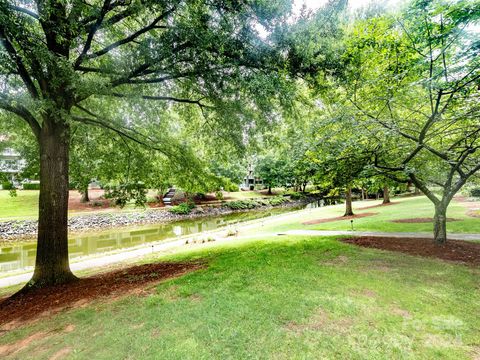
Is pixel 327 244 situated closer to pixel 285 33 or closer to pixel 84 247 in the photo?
pixel 285 33

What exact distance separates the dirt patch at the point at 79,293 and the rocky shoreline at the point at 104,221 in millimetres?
16761

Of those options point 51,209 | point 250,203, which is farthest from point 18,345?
point 250,203

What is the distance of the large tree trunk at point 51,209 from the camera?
6461 millimetres

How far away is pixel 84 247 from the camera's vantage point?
1617 cm

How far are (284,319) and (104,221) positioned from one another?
80.2 feet

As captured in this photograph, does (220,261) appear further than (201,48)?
Yes

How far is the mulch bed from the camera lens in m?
7.11

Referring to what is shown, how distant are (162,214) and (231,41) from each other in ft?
83.8

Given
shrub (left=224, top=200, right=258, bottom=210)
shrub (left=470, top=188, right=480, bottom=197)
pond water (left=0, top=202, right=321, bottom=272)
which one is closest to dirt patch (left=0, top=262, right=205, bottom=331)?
pond water (left=0, top=202, right=321, bottom=272)

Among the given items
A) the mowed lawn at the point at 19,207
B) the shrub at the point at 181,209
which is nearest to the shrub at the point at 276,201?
the shrub at the point at 181,209

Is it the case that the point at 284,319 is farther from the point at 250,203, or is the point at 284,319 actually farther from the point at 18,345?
the point at 250,203

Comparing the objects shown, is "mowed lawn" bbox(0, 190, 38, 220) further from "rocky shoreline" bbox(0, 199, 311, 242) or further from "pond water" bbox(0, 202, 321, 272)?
"pond water" bbox(0, 202, 321, 272)

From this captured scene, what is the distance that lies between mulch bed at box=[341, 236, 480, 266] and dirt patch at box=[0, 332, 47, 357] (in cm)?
906

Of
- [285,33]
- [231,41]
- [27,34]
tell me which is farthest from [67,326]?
[285,33]
